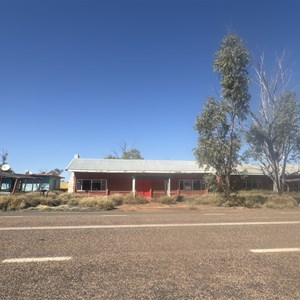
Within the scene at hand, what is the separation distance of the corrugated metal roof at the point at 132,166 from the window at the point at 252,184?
230 inches

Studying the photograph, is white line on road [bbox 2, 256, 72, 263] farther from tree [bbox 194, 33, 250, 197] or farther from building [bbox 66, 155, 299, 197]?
building [bbox 66, 155, 299, 197]

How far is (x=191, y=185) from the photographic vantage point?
1490 inches

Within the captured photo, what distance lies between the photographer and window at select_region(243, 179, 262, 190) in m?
39.5

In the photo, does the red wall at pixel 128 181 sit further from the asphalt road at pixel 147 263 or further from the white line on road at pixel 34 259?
the white line on road at pixel 34 259

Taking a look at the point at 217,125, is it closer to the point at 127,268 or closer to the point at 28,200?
the point at 28,200

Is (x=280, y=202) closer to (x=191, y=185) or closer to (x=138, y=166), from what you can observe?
(x=191, y=185)

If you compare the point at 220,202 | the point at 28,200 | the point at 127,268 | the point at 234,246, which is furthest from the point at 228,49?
the point at 127,268

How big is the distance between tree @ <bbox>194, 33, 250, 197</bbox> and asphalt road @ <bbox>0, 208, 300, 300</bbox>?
1652 centimetres

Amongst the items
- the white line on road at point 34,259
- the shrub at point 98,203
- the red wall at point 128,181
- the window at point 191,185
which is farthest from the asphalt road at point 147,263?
the window at point 191,185

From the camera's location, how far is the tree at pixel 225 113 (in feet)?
78.3

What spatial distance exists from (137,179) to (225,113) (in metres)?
14.3

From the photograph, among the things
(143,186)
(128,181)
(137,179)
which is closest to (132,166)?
(128,181)

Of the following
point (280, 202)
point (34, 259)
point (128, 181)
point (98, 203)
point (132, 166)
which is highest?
point (132, 166)

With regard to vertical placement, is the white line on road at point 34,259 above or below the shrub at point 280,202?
below
